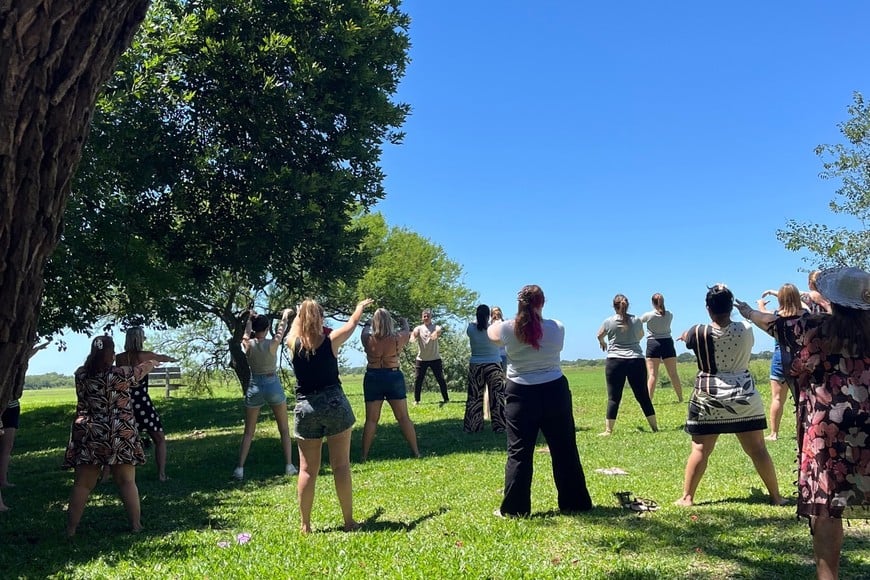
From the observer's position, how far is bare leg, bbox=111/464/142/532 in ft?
19.4

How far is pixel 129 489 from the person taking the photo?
602cm

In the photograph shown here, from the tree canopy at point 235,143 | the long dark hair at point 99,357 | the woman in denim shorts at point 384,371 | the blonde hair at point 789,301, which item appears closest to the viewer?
the long dark hair at point 99,357

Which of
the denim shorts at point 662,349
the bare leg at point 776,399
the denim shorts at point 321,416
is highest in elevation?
the denim shorts at point 662,349

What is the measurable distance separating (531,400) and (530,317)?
2.34 feet

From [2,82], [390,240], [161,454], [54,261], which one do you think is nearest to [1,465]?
[161,454]

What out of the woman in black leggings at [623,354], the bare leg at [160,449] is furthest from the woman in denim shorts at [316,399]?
the woman in black leggings at [623,354]

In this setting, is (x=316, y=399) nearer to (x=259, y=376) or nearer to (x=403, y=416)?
(x=259, y=376)

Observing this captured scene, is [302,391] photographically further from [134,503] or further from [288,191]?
[288,191]

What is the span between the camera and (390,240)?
3778cm

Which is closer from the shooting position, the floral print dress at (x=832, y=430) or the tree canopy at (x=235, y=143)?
the floral print dress at (x=832, y=430)

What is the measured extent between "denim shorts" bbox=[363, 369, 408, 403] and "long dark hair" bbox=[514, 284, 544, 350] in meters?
3.60

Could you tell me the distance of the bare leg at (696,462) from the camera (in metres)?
5.76

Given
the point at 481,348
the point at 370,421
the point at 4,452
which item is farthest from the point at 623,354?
the point at 4,452

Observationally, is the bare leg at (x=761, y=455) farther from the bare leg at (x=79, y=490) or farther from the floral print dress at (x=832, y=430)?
the bare leg at (x=79, y=490)
